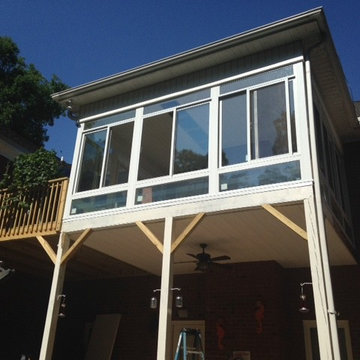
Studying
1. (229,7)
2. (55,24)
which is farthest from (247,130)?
(55,24)

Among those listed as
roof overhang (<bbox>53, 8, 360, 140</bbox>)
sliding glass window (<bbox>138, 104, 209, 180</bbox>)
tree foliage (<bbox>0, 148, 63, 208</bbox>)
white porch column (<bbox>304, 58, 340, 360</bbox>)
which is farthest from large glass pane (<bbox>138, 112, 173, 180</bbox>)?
white porch column (<bbox>304, 58, 340, 360</bbox>)

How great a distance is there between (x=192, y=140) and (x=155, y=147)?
2.42ft

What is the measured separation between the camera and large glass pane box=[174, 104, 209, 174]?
6492 mm

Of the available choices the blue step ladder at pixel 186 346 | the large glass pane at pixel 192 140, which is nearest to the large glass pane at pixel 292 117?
the large glass pane at pixel 192 140

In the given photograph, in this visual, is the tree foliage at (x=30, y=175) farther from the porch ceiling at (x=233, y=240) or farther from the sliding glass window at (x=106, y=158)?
the porch ceiling at (x=233, y=240)

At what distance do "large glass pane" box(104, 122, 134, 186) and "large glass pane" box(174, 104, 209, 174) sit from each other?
1.13m

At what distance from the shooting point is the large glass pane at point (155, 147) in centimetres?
682

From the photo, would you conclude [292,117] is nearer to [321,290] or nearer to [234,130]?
[234,130]

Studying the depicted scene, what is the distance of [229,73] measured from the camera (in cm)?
681

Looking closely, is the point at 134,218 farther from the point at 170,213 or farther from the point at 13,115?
the point at 13,115

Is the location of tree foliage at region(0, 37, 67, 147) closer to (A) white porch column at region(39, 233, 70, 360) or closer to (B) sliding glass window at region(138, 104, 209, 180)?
(A) white porch column at region(39, 233, 70, 360)

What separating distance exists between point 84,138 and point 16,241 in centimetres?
252

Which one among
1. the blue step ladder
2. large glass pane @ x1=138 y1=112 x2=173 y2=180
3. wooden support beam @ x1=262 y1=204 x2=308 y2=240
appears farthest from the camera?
large glass pane @ x1=138 y1=112 x2=173 y2=180

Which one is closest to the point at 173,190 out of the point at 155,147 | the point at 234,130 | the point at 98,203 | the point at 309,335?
the point at 155,147
